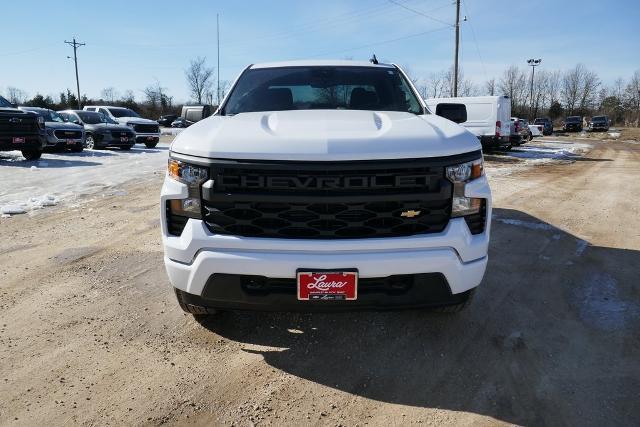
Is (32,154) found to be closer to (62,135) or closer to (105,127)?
(62,135)

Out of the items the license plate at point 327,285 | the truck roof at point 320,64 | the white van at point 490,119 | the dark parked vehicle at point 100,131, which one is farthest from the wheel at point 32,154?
the white van at point 490,119

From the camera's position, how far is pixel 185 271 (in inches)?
98.5

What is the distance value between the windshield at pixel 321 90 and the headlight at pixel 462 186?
132 cm

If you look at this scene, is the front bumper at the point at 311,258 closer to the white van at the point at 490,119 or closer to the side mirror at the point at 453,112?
the side mirror at the point at 453,112

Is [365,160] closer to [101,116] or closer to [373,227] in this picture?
[373,227]

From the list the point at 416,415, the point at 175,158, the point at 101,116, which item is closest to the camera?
the point at 416,415

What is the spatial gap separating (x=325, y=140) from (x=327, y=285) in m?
0.76

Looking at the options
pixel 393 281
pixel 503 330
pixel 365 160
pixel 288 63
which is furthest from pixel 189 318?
pixel 288 63

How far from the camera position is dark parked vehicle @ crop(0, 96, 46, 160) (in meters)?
11.8

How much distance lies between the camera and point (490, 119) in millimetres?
18203

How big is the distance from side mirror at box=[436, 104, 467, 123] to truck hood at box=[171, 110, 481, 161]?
1129 millimetres

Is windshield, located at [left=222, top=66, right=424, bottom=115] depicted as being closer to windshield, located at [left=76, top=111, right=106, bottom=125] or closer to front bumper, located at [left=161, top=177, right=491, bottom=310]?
front bumper, located at [left=161, top=177, right=491, bottom=310]

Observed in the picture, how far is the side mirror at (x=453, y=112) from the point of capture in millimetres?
3932

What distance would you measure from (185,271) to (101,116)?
58.0 ft
